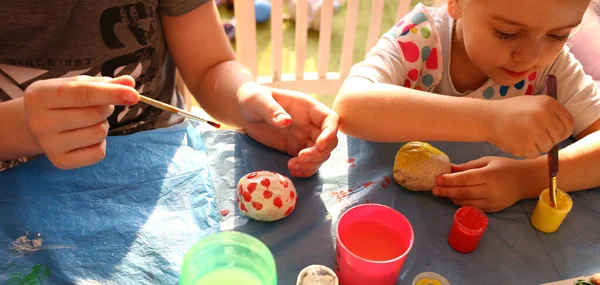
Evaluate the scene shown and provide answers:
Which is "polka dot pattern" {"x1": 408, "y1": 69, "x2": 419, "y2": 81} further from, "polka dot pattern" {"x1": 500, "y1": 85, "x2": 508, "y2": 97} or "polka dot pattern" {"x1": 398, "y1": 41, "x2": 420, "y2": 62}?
"polka dot pattern" {"x1": 500, "y1": 85, "x2": 508, "y2": 97}

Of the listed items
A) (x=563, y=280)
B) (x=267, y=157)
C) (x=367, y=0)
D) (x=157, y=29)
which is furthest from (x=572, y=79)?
(x=367, y=0)

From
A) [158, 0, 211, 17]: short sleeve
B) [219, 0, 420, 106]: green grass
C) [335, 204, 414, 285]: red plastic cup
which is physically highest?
[158, 0, 211, 17]: short sleeve

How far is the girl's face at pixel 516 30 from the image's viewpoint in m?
0.74

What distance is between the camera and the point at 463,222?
2.51 ft

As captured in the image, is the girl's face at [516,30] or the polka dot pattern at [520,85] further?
the polka dot pattern at [520,85]

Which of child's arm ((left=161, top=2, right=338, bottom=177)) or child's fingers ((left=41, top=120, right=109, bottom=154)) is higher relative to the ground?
child's fingers ((left=41, top=120, right=109, bottom=154))

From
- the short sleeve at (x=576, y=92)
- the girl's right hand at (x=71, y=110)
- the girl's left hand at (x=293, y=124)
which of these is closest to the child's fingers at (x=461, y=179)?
the girl's left hand at (x=293, y=124)

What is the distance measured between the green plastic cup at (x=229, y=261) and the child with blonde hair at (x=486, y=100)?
345 mm

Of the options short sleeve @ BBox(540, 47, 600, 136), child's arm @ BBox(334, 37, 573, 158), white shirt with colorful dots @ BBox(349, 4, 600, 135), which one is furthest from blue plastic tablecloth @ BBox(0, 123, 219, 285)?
short sleeve @ BBox(540, 47, 600, 136)

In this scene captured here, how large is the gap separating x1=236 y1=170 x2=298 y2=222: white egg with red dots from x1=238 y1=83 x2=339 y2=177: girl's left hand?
0.06 meters

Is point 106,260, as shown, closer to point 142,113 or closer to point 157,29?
point 142,113

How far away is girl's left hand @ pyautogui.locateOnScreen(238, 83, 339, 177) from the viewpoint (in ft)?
2.57

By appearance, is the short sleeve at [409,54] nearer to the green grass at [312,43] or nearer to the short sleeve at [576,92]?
the short sleeve at [576,92]

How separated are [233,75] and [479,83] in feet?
1.81
